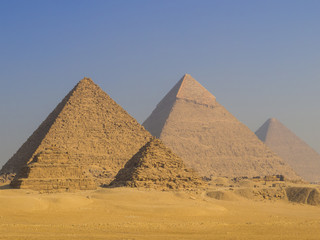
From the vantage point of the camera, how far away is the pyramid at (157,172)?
36844 millimetres

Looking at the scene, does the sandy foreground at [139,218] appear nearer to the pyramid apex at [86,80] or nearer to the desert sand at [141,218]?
the desert sand at [141,218]

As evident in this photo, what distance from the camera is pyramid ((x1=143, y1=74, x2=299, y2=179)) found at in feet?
264

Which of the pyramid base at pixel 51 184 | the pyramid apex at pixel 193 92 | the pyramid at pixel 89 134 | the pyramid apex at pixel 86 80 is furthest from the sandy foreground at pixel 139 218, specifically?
the pyramid apex at pixel 193 92

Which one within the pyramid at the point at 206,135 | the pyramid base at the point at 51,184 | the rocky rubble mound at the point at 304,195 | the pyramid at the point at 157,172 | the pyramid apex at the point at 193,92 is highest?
the pyramid apex at the point at 193,92

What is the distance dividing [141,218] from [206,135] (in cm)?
6293

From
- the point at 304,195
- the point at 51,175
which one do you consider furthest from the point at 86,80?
the point at 304,195

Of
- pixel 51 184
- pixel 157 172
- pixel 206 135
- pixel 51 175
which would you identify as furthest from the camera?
pixel 206 135

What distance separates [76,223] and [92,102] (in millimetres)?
39937

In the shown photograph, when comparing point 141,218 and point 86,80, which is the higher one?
point 86,80

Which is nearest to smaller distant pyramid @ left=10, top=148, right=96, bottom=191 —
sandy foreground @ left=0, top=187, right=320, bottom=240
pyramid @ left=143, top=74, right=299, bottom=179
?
sandy foreground @ left=0, top=187, right=320, bottom=240

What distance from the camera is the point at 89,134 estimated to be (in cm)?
5616

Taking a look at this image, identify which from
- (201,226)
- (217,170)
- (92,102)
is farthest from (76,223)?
(217,170)

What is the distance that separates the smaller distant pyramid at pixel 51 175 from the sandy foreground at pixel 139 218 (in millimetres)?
1076

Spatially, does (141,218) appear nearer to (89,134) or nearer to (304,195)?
(304,195)
